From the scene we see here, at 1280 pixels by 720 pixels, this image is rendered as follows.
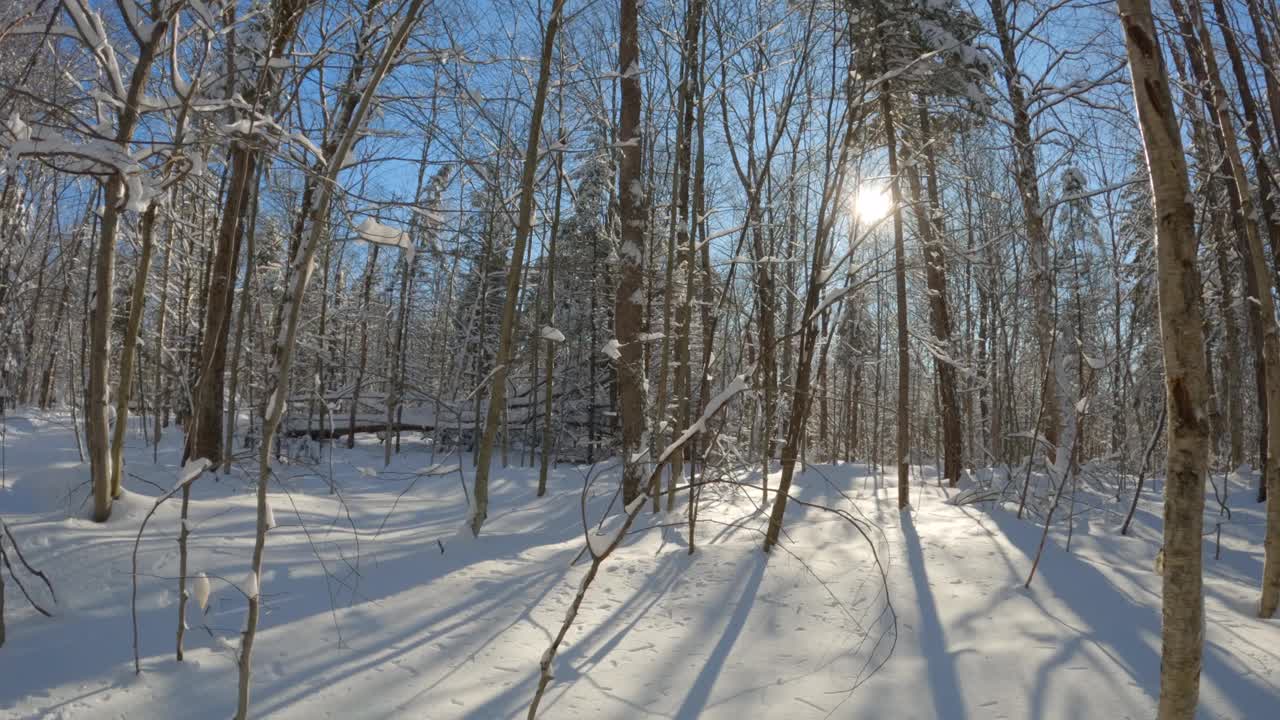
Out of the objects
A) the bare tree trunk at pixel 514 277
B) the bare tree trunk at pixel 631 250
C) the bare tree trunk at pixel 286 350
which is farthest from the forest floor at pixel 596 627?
the bare tree trunk at pixel 631 250

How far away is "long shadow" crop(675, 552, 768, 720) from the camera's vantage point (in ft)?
8.86

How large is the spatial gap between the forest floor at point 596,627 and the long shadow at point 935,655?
0.01m

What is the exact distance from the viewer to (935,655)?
125 inches

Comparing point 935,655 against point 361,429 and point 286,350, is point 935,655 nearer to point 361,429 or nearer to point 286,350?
point 286,350

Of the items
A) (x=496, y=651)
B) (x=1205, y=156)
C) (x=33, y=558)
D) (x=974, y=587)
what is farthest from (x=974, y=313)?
(x=33, y=558)

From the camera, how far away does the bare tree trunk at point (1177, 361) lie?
5.82 feet

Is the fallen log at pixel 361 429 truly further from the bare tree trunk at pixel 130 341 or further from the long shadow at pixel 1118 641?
the long shadow at pixel 1118 641

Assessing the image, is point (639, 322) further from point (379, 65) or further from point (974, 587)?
point (379, 65)

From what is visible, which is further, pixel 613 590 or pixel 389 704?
pixel 613 590

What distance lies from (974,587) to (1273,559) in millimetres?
1609

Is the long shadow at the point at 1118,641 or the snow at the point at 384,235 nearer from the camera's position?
the snow at the point at 384,235

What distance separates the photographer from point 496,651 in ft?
9.99


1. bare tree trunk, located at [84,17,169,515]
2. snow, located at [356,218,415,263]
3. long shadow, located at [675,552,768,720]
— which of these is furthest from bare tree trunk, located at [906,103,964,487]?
bare tree trunk, located at [84,17,169,515]

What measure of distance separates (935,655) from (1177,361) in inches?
79.3
